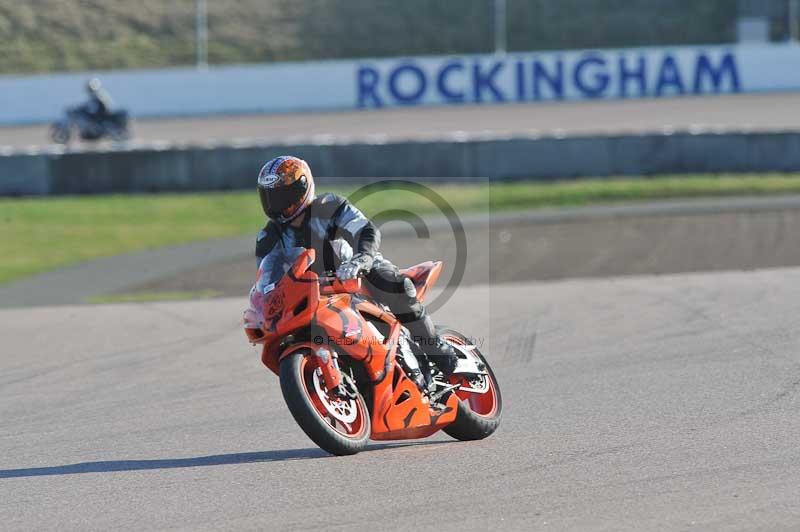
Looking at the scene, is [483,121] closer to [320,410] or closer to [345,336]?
[345,336]

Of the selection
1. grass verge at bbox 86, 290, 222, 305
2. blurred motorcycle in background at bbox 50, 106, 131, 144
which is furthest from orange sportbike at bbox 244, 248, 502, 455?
blurred motorcycle in background at bbox 50, 106, 131, 144

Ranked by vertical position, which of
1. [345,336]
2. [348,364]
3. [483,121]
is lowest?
[483,121]

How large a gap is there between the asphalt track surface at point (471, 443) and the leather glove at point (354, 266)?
36.6 inches

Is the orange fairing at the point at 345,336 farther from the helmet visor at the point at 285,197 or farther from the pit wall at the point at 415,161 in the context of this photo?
the pit wall at the point at 415,161

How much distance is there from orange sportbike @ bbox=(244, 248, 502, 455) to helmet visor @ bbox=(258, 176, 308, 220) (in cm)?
23

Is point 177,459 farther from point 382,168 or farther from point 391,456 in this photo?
point 382,168

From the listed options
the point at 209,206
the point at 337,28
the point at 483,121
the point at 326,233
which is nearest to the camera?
the point at 326,233

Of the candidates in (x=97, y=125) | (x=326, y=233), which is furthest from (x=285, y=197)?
(x=97, y=125)

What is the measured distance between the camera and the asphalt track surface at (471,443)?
5.51 metres

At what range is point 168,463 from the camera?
664 cm

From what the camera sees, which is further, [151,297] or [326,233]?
[151,297]

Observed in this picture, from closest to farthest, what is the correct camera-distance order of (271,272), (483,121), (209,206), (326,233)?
(271,272), (326,233), (209,206), (483,121)

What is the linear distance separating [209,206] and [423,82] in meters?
16.6

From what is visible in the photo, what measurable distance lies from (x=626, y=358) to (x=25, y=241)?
37.4 ft
